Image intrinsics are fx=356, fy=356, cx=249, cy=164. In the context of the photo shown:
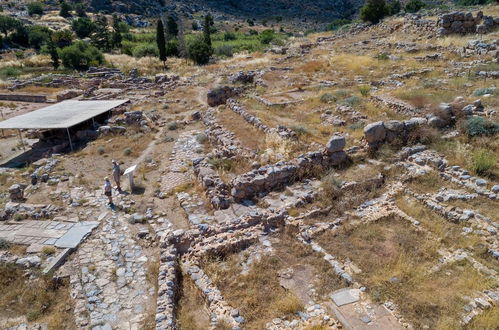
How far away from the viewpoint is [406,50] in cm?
2998

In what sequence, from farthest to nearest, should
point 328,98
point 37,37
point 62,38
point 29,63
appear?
1. point 37,37
2. point 62,38
3. point 29,63
4. point 328,98

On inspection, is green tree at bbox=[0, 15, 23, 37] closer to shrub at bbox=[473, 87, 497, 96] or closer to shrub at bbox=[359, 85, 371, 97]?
shrub at bbox=[359, 85, 371, 97]

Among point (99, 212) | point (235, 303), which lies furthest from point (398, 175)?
point (99, 212)

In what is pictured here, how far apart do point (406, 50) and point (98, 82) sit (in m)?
28.9

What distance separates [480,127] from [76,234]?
14.1m

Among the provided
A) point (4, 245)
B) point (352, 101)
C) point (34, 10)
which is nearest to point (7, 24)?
point (34, 10)

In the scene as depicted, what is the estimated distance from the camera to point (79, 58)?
44531 mm

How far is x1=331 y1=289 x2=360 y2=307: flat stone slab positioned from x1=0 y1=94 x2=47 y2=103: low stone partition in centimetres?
3057

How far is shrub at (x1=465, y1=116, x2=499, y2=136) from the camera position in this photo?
42.6 ft

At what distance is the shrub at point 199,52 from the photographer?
4181 cm

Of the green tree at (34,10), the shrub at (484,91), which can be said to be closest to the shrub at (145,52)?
the shrub at (484,91)

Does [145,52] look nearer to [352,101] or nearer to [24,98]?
[24,98]

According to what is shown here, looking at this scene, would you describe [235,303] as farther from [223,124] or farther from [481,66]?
[481,66]

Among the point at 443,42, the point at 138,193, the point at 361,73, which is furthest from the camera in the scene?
the point at 443,42
